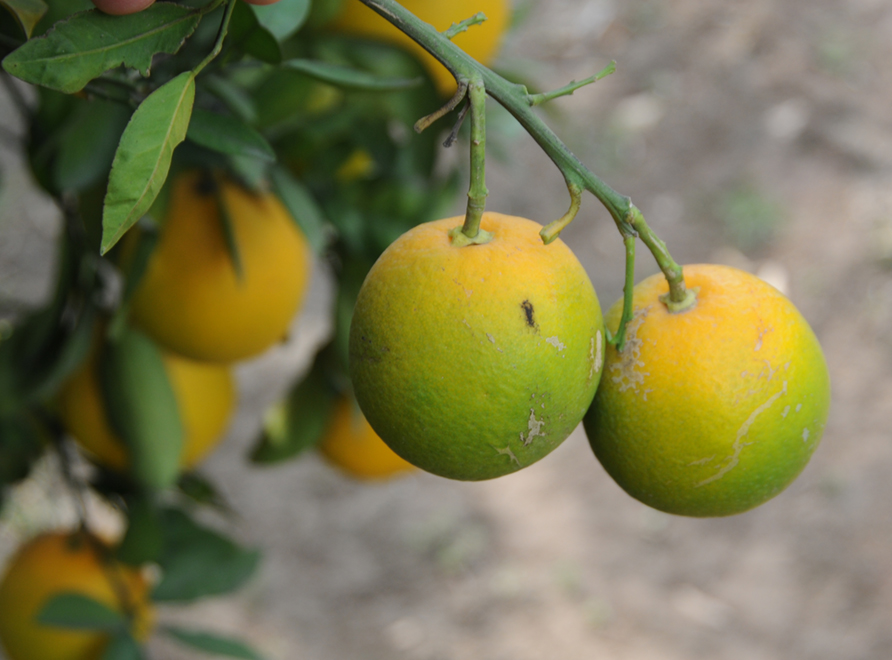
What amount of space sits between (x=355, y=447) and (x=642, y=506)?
1387mm

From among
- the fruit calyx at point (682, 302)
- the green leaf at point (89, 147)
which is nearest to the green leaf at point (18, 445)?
the green leaf at point (89, 147)

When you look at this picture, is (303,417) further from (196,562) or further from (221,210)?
(221,210)

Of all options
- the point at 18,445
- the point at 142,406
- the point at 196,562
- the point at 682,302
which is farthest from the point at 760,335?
the point at 18,445

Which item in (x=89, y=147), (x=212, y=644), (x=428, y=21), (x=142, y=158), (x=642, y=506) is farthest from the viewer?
(x=642, y=506)

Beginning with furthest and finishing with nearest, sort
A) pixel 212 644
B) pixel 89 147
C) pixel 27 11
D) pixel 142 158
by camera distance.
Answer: pixel 212 644 < pixel 89 147 < pixel 27 11 < pixel 142 158

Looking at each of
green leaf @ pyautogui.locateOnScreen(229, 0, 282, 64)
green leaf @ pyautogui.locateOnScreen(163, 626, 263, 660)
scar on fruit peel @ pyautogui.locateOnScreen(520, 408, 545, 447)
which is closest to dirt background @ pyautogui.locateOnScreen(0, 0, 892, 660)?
green leaf @ pyautogui.locateOnScreen(163, 626, 263, 660)

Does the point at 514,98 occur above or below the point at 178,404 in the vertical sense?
above

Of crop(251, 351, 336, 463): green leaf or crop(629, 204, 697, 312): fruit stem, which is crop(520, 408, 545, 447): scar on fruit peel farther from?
crop(251, 351, 336, 463): green leaf

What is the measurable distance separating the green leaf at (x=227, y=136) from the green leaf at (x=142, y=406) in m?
0.42

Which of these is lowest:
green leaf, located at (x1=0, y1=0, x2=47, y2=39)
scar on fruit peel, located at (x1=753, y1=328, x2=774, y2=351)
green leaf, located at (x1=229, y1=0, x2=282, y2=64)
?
scar on fruit peel, located at (x1=753, y1=328, x2=774, y2=351)

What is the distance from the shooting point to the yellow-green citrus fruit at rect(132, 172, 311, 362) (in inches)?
28.1

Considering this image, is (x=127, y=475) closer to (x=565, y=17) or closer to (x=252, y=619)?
(x=252, y=619)

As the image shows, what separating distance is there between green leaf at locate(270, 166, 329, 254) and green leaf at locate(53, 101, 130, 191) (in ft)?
0.47

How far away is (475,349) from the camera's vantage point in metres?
0.39
